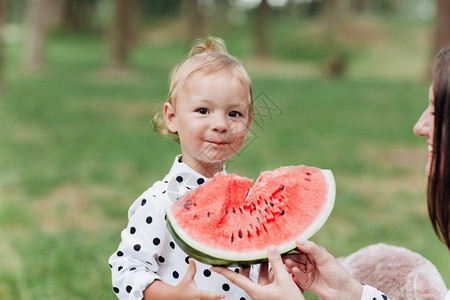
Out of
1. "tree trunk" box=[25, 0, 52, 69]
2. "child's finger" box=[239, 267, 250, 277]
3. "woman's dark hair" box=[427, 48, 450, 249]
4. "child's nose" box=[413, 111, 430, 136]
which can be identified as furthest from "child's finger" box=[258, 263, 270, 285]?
"tree trunk" box=[25, 0, 52, 69]

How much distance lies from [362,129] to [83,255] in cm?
626

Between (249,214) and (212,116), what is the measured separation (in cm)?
34

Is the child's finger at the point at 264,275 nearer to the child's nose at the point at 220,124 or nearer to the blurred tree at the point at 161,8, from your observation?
the child's nose at the point at 220,124

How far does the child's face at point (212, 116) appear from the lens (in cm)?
183

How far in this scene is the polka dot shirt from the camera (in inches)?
70.0

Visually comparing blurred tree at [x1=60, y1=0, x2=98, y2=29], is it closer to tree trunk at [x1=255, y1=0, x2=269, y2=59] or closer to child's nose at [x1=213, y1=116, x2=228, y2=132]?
tree trunk at [x1=255, y1=0, x2=269, y2=59]

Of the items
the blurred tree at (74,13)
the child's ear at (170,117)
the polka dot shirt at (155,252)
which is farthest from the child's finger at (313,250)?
the blurred tree at (74,13)

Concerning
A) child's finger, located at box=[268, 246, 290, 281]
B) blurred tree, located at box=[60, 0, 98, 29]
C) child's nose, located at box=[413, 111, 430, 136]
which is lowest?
blurred tree, located at box=[60, 0, 98, 29]

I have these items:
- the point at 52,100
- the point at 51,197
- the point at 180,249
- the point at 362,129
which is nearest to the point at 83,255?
the point at 51,197

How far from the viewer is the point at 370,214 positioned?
217 inches

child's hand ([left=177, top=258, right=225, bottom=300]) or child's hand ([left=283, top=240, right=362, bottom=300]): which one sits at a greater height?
child's hand ([left=177, top=258, right=225, bottom=300])

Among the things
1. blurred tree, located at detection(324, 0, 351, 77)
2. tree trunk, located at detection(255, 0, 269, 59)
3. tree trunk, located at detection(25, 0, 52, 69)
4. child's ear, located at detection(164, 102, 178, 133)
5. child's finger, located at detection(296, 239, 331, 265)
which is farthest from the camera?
blurred tree, located at detection(324, 0, 351, 77)

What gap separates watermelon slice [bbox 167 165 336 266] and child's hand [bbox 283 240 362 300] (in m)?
0.11

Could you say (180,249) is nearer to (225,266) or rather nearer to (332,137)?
(225,266)
